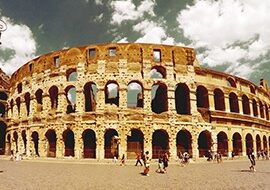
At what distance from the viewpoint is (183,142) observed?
2673cm

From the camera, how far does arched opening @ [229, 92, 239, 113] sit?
94.2 feet

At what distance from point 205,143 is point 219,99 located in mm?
4725

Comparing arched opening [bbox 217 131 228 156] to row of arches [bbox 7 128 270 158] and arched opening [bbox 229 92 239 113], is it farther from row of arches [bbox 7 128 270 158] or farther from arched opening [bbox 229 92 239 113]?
arched opening [bbox 229 92 239 113]

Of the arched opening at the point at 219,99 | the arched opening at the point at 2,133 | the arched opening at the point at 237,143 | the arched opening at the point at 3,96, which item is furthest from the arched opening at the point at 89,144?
the arched opening at the point at 3,96

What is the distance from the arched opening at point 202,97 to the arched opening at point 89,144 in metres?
11.2

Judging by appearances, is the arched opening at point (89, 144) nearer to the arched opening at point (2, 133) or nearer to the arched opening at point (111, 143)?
the arched opening at point (111, 143)

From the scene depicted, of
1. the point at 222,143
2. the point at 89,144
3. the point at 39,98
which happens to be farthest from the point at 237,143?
the point at 39,98

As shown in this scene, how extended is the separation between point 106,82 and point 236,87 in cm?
1380

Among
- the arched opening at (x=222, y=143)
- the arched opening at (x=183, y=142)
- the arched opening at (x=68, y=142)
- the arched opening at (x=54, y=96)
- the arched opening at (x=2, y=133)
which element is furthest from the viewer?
the arched opening at (x=2, y=133)

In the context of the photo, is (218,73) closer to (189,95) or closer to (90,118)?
(189,95)

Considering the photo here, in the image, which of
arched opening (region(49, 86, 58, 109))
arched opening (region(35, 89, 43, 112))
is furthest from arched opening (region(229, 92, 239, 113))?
arched opening (region(35, 89, 43, 112))

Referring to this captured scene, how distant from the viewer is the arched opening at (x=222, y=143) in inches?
1053

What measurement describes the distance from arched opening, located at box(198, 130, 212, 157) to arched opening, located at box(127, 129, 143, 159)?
5.97 m

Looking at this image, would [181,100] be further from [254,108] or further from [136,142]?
[254,108]
